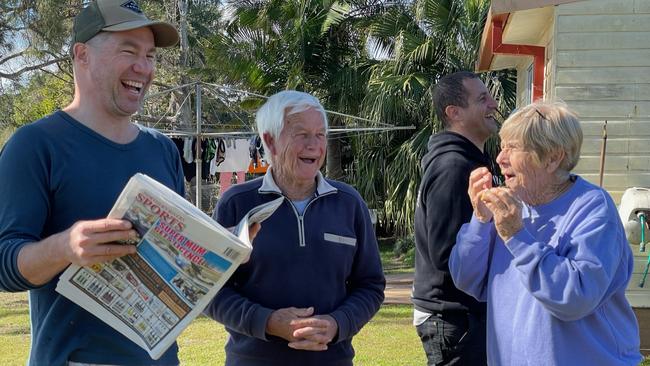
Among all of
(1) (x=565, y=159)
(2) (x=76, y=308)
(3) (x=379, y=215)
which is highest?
(1) (x=565, y=159)

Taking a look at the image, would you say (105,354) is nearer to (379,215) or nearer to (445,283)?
(445,283)

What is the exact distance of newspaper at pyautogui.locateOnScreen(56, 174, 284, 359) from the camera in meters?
1.90

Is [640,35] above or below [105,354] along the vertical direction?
above

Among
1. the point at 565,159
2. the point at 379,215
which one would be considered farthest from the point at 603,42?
the point at 379,215

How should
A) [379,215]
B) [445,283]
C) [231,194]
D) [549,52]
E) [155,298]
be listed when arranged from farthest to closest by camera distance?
[379,215]
[549,52]
[445,283]
[231,194]
[155,298]

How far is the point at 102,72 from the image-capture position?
222 centimetres

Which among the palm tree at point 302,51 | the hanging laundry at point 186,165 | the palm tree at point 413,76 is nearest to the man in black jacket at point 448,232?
the palm tree at point 413,76

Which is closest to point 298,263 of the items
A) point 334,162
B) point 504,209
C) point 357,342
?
point 504,209

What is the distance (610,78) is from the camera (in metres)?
6.21

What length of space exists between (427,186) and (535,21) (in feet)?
13.3

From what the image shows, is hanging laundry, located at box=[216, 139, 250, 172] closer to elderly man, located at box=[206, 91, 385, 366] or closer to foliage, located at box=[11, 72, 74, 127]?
elderly man, located at box=[206, 91, 385, 366]

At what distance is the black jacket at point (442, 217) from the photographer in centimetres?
324

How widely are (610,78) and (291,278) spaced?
4.46 m

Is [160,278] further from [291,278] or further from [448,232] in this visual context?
[448,232]
